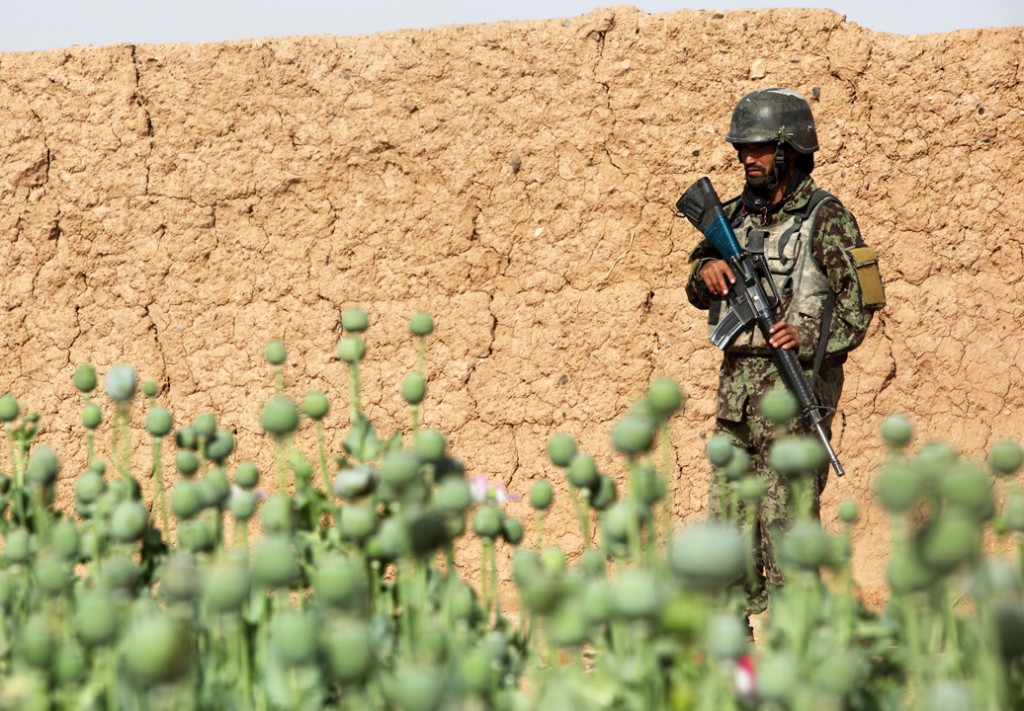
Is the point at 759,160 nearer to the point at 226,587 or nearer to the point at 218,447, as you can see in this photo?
the point at 218,447

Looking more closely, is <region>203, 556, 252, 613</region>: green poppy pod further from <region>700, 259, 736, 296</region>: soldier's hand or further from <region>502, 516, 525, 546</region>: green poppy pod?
<region>700, 259, 736, 296</region>: soldier's hand

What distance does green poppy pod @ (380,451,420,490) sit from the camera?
1756 mm

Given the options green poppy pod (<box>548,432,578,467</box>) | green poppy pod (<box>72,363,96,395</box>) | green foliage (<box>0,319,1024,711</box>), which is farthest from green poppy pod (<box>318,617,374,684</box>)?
green poppy pod (<box>72,363,96,395</box>)

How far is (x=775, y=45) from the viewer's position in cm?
459

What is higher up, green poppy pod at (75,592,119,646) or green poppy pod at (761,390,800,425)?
green poppy pod at (761,390,800,425)

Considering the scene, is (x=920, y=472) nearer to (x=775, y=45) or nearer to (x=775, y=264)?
(x=775, y=264)

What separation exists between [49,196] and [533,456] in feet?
6.46

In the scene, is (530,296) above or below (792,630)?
above

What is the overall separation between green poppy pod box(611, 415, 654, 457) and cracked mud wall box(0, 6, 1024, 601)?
2.78m

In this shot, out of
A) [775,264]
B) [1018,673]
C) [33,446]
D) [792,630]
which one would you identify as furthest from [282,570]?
[33,446]

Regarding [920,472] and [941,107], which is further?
[941,107]

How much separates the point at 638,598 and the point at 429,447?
23.0 inches

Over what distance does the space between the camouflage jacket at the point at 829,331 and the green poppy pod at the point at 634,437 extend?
1.87 metres

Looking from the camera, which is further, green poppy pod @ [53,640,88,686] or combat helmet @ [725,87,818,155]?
combat helmet @ [725,87,818,155]
